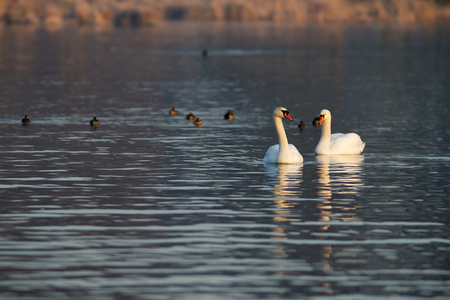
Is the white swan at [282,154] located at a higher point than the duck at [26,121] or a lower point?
lower

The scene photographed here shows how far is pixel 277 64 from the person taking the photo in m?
73.6

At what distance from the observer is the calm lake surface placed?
1419 centimetres

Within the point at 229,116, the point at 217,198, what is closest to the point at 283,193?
the point at 217,198

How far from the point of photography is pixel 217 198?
2033 cm

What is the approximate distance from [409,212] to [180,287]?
6.85 metres

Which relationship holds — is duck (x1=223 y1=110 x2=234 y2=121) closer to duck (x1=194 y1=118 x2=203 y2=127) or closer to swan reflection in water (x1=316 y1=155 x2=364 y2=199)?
duck (x1=194 y1=118 x2=203 y2=127)

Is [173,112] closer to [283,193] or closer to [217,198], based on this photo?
[283,193]

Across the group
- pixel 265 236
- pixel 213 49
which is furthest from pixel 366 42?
pixel 265 236

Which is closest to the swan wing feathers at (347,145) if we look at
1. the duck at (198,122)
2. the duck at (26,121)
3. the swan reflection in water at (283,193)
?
the swan reflection in water at (283,193)

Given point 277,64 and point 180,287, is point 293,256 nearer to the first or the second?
point 180,287

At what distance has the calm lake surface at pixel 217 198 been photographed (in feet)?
46.5

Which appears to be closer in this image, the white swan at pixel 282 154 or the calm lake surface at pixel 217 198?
the calm lake surface at pixel 217 198

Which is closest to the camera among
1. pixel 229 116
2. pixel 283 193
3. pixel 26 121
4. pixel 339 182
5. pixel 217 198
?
pixel 217 198

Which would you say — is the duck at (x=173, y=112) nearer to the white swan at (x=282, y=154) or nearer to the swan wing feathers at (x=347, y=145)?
the swan wing feathers at (x=347, y=145)
